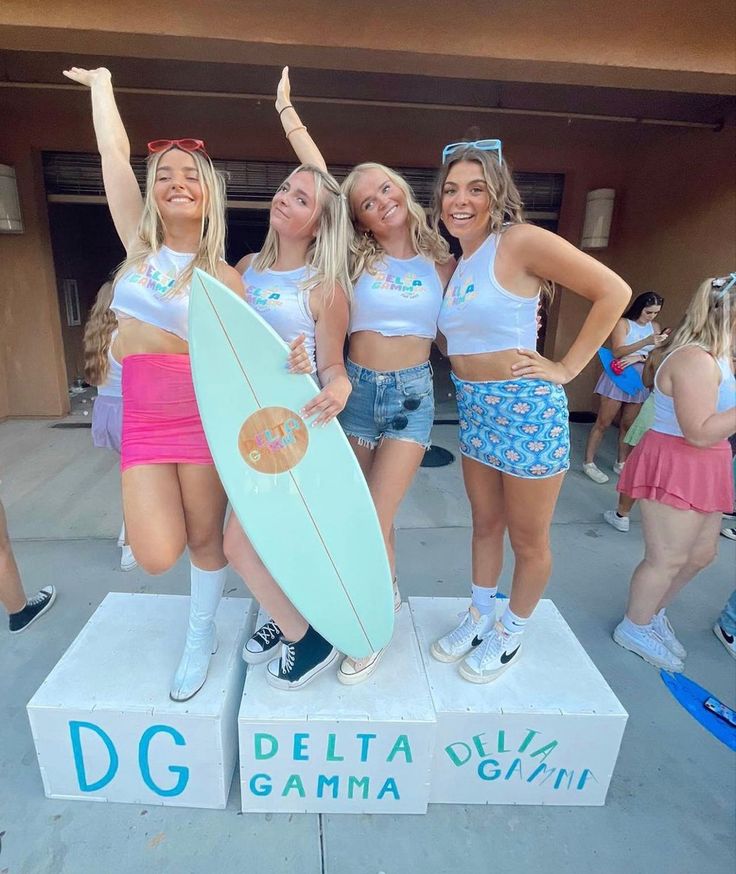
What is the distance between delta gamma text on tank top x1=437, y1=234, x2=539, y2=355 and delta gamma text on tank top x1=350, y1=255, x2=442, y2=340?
5.3 inches

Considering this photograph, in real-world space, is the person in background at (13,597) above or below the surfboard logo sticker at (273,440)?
below

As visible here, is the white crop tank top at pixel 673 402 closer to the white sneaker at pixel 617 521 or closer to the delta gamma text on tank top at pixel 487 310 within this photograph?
the delta gamma text on tank top at pixel 487 310

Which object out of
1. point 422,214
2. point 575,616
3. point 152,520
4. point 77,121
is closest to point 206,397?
point 152,520

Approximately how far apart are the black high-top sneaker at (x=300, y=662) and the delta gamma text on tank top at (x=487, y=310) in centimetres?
100

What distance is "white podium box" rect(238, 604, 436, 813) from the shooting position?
1461 millimetres

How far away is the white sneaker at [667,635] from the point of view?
2.23 m

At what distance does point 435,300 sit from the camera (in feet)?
5.35

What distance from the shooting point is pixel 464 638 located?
5.82ft

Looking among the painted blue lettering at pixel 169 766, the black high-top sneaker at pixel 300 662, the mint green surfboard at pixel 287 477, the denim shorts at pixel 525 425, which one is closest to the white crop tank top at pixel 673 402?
the denim shorts at pixel 525 425

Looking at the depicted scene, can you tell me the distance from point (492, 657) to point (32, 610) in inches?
76.4

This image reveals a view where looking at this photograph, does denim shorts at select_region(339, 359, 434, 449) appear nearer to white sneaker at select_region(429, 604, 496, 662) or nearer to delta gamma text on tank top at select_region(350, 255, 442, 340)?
delta gamma text on tank top at select_region(350, 255, 442, 340)

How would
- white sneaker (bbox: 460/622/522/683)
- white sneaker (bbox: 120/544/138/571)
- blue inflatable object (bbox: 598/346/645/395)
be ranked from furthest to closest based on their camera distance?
blue inflatable object (bbox: 598/346/645/395), white sneaker (bbox: 120/544/138/571), white sneaker (bbox: 460/622/522/683)

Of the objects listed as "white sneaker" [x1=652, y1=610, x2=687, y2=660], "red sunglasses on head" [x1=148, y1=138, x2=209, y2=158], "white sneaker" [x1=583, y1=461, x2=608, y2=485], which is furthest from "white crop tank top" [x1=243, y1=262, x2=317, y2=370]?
"white sneaker" [x1=583, y1=461, x2=608, y2=485]

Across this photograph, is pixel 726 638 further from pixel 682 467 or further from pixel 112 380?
pixel 112 380
